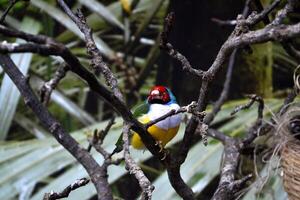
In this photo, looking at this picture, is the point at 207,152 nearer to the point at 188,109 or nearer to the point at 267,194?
the point at 267,194

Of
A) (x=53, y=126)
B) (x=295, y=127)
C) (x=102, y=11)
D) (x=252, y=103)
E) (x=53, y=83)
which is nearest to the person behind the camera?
(x=53, y=83)

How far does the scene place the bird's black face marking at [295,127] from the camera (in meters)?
1.18

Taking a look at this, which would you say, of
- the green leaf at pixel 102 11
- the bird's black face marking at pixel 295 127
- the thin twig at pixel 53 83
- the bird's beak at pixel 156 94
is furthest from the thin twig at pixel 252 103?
the green leaf at pixel 102 11

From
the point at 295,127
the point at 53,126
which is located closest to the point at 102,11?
the point at 295,127

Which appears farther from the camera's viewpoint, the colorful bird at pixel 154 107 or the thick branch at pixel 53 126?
the colorful bird at pixel 154 107

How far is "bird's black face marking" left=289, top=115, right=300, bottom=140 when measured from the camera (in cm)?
118

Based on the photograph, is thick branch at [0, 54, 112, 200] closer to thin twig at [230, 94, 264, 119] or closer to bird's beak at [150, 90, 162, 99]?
thin twig at [230, 94, 264, 119]

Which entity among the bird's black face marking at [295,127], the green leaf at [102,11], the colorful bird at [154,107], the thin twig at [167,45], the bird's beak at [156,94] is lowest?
the bird's black face marking at [295,127]

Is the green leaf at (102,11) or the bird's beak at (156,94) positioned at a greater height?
the green leaf at (102,11)

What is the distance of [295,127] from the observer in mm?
1191

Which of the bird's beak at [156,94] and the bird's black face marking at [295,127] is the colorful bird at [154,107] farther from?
the bird's black face marking at [295,127]

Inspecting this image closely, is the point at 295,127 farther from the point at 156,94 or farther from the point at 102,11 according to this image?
the point at 102,11

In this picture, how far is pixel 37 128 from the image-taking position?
6.67 ft

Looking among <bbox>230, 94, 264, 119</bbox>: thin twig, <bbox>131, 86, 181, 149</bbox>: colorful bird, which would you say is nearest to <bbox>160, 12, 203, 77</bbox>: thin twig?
<bbox>230, 94, 264, 119</bbox>: thin twig
